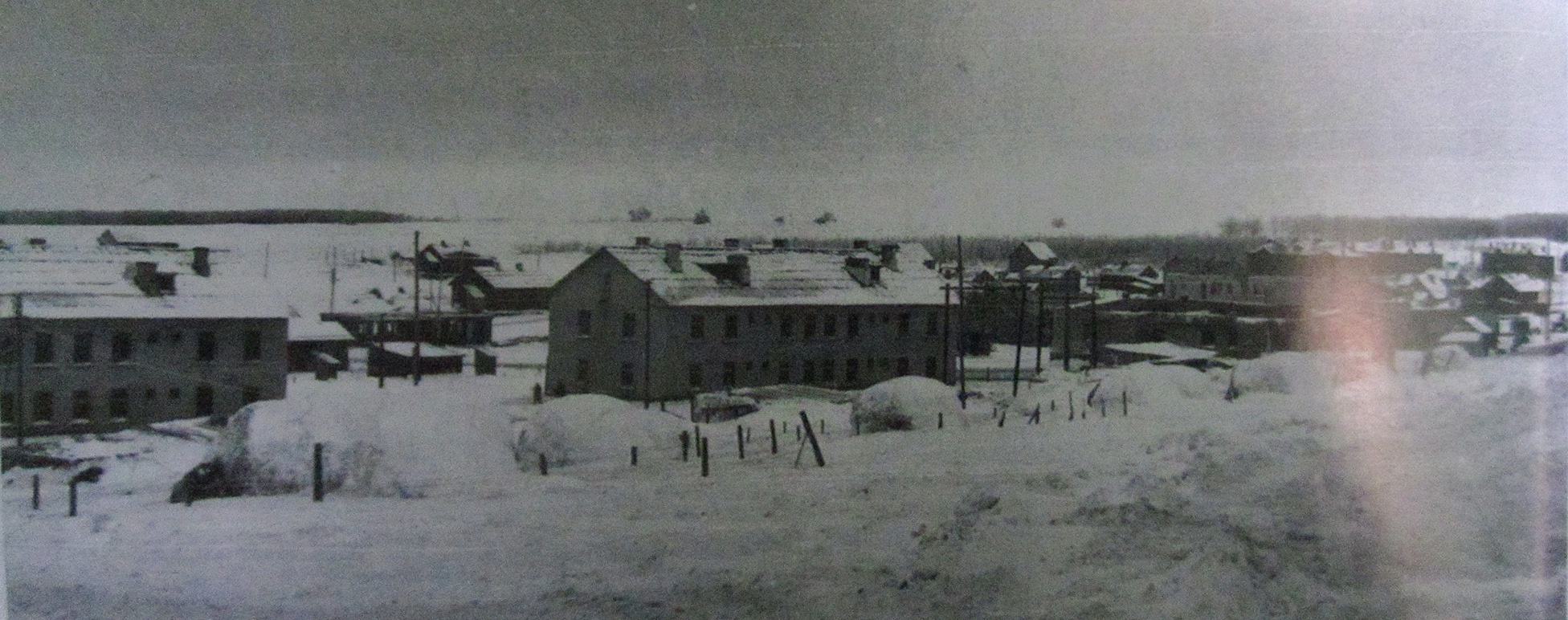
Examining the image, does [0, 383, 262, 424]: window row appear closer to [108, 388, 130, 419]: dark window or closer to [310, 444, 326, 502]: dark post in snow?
[108, 388, 130, 419]: dark window

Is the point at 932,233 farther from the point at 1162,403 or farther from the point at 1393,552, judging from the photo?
the point at 1393,552

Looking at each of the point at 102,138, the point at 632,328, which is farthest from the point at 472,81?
the point at 102,138

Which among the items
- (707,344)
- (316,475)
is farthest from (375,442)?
(707,344)

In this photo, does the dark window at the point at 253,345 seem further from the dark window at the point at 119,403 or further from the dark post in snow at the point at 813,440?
the dark post in snow at the point at 813,440

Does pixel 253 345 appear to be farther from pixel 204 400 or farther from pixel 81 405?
pixel 81 405

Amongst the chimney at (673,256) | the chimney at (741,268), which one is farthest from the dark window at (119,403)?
the chimney at (741,268)

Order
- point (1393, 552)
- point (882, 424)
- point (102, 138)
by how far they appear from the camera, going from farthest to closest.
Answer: point (102, 138) → point (882, 424) → point (1393, 552)
